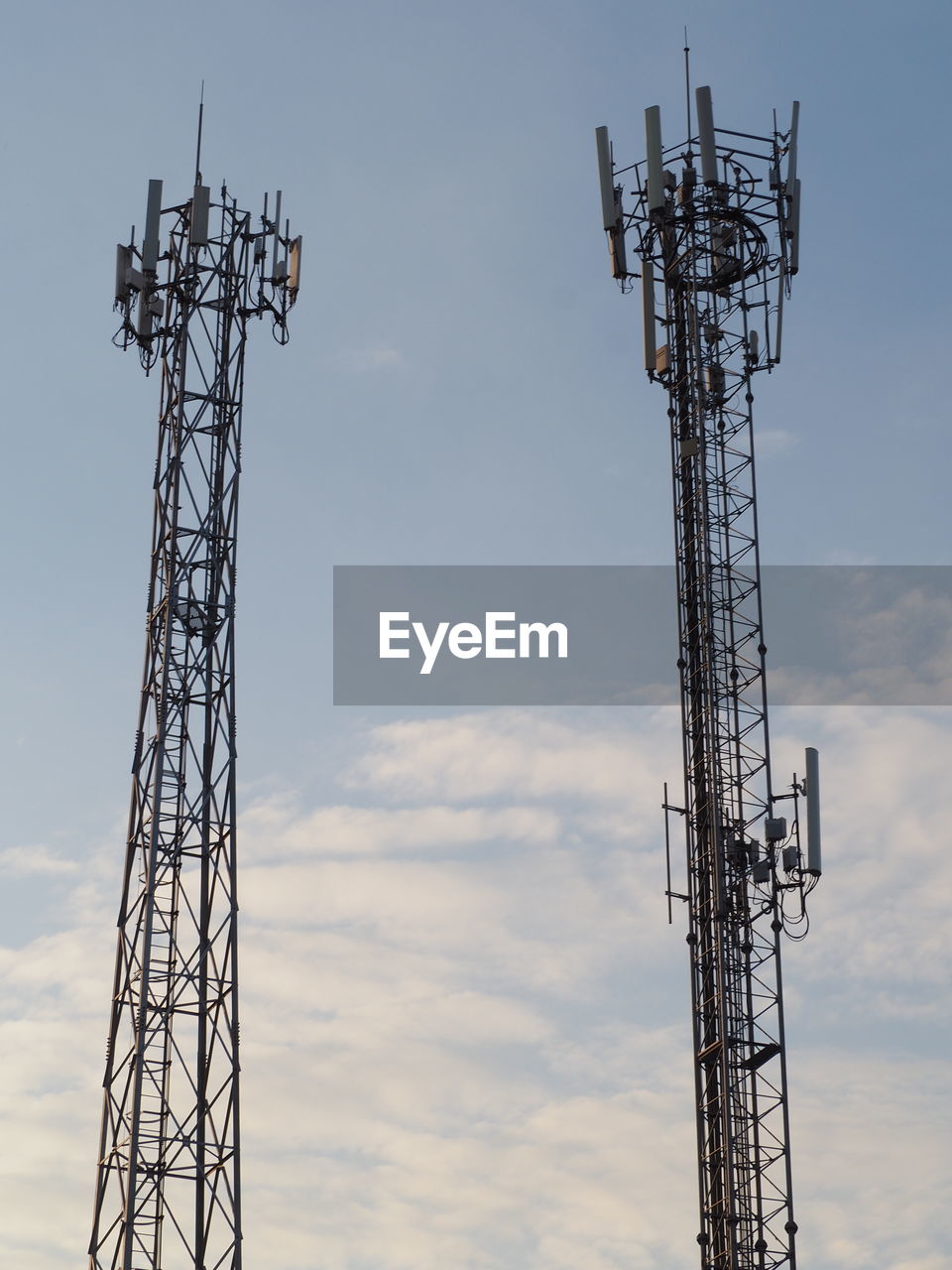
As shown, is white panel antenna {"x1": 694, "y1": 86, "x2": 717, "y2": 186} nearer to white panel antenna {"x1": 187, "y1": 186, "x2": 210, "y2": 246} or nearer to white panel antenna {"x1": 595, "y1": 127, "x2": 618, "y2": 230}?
white panel antenna {"x1": 595, "y1": 127, "x2": 618, "y2": 230}

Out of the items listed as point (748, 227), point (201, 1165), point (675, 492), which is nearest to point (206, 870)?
point (201, 1165)

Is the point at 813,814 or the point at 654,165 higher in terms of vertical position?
the point at 654,165

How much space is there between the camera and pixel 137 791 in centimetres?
5409

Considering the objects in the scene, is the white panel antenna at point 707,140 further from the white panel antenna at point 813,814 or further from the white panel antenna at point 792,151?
the white panel antenna at point 813,814

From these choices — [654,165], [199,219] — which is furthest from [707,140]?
[199,219]

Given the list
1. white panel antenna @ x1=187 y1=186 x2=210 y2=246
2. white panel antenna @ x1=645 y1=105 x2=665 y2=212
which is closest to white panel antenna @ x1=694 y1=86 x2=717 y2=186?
white panel antenna @ x1=645 y1=105 x2=665 y2=212

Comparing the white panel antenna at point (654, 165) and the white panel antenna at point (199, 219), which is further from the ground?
the white panel antenna at point (654, 165)

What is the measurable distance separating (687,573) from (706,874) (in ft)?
27.2

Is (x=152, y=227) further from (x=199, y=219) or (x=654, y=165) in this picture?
(x=654, y=165)

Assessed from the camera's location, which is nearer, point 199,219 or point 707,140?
point 199,219

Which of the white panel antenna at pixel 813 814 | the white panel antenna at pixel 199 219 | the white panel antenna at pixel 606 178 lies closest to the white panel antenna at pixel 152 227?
the white panel antenna at pixel 199 219

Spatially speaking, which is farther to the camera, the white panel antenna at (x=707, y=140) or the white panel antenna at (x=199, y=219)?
the white panel antenna at (x=707, y=140)

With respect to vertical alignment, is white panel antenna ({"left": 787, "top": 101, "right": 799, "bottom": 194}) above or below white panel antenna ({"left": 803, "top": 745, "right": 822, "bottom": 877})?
above

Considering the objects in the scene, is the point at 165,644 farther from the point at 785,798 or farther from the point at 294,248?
the point at 785,798
